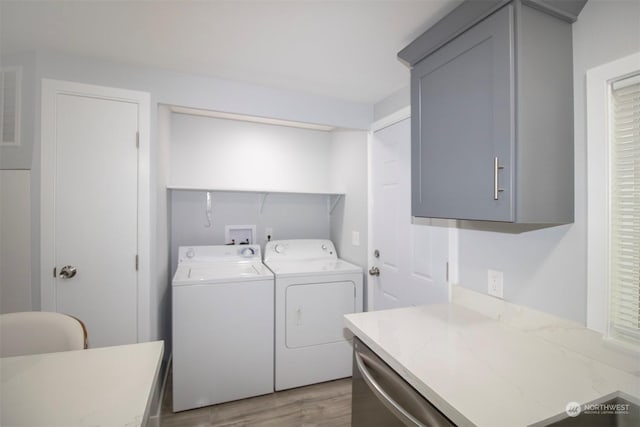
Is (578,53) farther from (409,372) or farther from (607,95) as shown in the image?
(409,372)

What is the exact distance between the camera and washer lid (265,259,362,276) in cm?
228

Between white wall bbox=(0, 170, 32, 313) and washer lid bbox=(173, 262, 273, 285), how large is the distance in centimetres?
81

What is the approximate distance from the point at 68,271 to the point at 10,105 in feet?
3.37

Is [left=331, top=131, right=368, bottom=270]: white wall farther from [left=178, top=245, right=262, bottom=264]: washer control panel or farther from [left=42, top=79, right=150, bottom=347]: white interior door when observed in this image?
[left=42, top=79, right=150, bottom=347]: white interior door

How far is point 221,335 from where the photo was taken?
6.72 feet

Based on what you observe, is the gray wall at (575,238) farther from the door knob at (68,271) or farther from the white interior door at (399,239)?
the door knob at (68,271)

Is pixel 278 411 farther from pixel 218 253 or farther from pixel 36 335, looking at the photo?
pixel 36 335

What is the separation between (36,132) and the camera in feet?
5.60

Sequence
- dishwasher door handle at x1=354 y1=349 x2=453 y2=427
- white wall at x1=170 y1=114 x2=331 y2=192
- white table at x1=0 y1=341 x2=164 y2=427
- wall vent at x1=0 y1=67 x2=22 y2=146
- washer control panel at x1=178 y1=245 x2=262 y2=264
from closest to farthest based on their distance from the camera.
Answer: white table at x1=0 y1=341 x2=164 y2=427 < dishwasher door handle at x1=354 y1=349 x2=453 y2=427 < wall vent at x1=0 y1=67 x2=22 y2=146 < washer control panel at x1=178 y1=245 x2=262 y2=264 < white wall at x1=170 y1=114 x2=331 y2=192

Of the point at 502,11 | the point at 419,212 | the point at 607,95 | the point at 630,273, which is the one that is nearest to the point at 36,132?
the point at 419,212

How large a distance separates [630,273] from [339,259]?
2187 mm

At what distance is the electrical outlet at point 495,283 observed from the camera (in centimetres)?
137

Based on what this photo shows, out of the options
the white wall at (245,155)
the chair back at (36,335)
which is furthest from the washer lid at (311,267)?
the chair back at (36,335)

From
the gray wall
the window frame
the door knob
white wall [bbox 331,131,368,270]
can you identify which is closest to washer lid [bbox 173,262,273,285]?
the door knob
